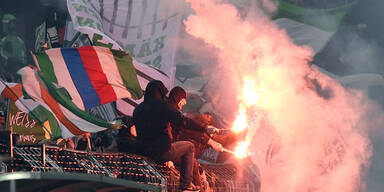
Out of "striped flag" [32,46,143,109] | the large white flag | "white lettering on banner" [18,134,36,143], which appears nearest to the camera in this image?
"striped flag" [32,46,143,109]

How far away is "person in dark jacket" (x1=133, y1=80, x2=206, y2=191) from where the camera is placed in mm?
7445

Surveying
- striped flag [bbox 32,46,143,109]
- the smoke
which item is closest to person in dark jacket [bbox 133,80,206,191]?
striped flag [bbox 32,46,143,109]

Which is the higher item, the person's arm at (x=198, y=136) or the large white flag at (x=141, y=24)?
the large white flag at (x=141, y=24)

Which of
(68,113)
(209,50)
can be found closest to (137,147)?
(68,113)

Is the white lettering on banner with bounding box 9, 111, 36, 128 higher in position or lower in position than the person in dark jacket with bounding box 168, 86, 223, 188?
lower

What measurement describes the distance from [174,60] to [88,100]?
2.57 metres

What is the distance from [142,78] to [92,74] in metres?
1.09

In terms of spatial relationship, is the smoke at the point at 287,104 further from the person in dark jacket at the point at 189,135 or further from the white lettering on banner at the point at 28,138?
the white lettering on banner at the point at 28,138

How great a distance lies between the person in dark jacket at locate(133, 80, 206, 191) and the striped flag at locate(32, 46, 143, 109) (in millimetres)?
2176

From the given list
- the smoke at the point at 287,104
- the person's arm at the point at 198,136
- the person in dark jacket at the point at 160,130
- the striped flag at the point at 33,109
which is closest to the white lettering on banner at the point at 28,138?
the striped flag at the point at 33,109

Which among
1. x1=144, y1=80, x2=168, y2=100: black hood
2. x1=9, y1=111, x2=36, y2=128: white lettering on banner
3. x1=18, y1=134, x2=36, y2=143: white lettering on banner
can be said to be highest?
x1=144, y1=80, x2=168, y2=100: black hood

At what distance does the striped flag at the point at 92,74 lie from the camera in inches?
376

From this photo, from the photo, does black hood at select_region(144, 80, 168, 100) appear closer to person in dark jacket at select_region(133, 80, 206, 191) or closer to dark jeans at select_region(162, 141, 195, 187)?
person in dark jacket at select_region(133, 80, 206, 191)

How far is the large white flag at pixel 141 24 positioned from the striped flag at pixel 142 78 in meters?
0.64
